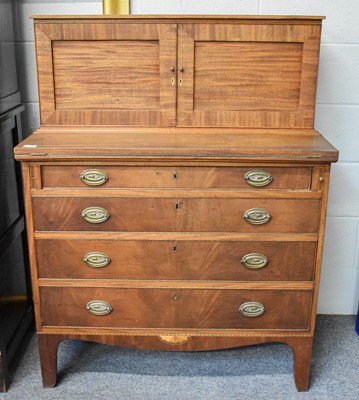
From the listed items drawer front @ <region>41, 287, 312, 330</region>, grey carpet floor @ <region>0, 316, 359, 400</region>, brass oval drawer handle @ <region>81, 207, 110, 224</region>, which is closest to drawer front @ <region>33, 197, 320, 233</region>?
brass oval drawer handle @ <region>81, 207, 110, 224</region>

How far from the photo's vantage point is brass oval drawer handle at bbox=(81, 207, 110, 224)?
6.35 feet

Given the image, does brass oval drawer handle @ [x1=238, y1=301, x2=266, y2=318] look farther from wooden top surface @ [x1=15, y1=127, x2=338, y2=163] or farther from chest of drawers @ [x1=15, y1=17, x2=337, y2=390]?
wooden top surface @ [x1=15, y1=127, x2=338, y2=163]

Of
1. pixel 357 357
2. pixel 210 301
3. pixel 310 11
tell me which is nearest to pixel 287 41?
pixel 310 11

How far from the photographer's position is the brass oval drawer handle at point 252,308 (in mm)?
2066

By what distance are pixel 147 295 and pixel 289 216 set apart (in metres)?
0.63

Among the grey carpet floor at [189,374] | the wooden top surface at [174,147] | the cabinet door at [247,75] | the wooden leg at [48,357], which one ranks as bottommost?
the grey carpet floor at [189,374]

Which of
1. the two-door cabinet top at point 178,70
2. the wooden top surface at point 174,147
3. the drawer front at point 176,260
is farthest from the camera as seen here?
the two-door cabinet top at point 178,70

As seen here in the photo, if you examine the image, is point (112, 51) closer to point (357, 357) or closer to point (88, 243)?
point (88, 243)

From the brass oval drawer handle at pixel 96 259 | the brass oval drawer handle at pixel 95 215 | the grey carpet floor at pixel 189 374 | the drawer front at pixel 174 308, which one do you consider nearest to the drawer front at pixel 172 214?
the brass oval drawer handle at pixel 95 215

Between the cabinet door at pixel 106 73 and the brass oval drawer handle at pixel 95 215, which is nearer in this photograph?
the brass oval drawer handle at pixel 95 215

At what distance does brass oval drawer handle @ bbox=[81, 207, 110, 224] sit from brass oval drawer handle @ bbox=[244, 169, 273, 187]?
1.74ft

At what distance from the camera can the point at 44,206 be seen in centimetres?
194

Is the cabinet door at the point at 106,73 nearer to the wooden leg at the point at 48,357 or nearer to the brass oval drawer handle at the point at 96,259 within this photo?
the brass oval drawer handle at the point at 96,259

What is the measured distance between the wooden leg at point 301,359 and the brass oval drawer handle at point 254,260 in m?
0.36
